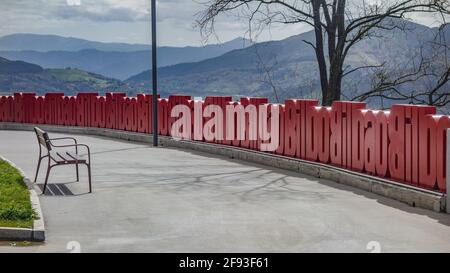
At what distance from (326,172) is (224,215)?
474 cm

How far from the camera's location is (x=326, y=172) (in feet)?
49.9

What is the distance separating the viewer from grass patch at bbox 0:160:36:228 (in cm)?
953

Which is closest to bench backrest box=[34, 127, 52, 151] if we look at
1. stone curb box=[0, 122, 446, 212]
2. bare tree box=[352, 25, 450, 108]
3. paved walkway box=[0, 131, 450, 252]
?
paved walkway box=[0, 131, 450, 252]

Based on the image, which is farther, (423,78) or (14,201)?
(423,78)

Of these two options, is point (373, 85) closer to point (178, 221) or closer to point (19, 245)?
point (178, 221)

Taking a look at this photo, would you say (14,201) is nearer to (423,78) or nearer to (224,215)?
(224,215)

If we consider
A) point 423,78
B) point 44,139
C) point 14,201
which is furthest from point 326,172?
point 423,78

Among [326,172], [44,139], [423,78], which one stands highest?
[423,78]

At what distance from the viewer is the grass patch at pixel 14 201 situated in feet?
31.3

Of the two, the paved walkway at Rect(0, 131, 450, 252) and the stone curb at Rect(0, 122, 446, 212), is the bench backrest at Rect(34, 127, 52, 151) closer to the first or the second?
the paved walkway at Rect(0, 131, 450, 252)

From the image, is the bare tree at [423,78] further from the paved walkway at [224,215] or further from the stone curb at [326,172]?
the paved walkway at [224,215]

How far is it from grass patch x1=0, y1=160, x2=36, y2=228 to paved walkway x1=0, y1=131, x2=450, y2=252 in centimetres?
32

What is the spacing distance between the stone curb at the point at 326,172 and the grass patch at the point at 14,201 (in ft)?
17.3

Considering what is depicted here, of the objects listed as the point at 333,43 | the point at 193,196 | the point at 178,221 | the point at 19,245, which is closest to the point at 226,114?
the point at 333,43
